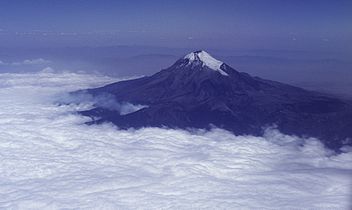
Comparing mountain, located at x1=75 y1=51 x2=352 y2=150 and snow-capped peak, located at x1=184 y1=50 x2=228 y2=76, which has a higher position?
snow-capped peak, located at x1=184 y1=50 x2=228 y2=76

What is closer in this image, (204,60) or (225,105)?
(225,105)

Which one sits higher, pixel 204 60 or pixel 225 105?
pixel 204 60

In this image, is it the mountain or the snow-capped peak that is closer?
the mountain

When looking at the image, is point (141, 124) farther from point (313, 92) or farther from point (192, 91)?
point (313, 92)

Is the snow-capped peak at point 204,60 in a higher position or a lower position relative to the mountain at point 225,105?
higher

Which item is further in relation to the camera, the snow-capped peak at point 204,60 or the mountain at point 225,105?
the snow-capped peak at point 204,60
